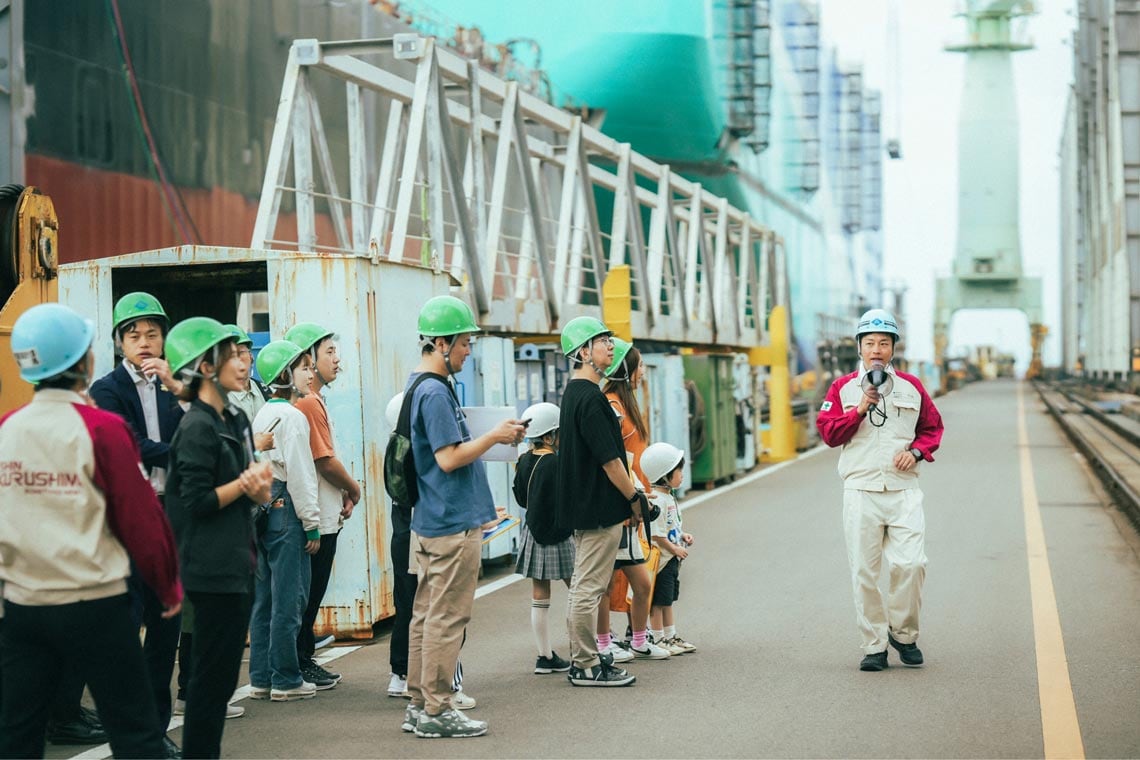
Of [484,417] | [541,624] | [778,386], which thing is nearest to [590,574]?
[541,624]

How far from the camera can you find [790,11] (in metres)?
62.7

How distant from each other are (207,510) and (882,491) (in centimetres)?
410

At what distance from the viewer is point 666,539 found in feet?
26.3

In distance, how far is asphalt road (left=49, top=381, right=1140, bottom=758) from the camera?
612 centimetres

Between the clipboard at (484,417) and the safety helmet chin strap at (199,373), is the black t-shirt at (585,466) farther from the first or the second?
the safety helmet chin strap at (199,373)

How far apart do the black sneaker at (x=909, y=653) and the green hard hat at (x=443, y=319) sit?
3297mm

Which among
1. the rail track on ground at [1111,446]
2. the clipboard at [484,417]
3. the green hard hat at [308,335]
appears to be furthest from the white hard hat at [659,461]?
the rail track on ground at [1111,446]

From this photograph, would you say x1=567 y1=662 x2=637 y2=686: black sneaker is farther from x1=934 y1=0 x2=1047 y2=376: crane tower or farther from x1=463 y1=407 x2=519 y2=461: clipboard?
x1=934 y1=0 x2=1047 y2=376: crane tower

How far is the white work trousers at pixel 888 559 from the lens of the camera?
7.66 meters

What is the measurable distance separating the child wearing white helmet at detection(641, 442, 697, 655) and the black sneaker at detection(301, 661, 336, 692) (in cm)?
200

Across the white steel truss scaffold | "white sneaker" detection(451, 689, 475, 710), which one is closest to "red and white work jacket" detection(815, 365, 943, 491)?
"white sneaker" detection(451, 689, 475, 710)

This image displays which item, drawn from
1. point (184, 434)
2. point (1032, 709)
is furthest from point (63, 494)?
point (1032, 709)

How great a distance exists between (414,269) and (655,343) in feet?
41.7

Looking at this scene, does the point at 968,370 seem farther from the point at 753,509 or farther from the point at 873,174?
the point at 753,509
